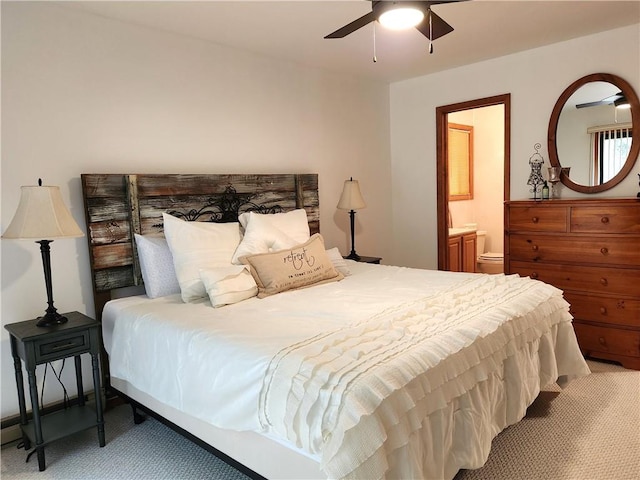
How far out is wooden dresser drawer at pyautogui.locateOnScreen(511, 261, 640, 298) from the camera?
3.27 metres

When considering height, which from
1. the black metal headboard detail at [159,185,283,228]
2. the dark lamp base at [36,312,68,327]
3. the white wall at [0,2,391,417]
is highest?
the white wall at [0,2,391,417]

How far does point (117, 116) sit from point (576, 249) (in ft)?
11.1

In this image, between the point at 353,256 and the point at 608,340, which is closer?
the point at 608,340

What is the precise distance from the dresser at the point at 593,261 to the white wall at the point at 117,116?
1.88 meters

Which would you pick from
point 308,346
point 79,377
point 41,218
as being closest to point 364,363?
point 308,346

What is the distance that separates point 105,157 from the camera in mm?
2928

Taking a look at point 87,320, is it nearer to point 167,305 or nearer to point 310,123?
point 167,305

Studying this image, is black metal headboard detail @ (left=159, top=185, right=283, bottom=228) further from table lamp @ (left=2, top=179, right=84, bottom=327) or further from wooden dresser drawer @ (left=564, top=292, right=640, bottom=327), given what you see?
wooden dresser drawer @ (left=564, top=292, right=640, bottom=327)

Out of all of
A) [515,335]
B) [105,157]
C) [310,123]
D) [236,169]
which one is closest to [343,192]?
[310,123]

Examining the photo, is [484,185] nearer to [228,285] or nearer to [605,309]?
[605,309]

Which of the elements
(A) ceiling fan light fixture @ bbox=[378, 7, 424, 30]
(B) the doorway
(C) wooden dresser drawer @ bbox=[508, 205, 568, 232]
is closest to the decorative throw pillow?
(A) ceiling fan light fixture @ bbox=[378, 7, 424, 30]

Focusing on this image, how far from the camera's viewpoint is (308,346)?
1.81 metres

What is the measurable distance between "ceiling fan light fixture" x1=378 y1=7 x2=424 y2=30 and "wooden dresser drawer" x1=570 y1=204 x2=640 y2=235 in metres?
2.09

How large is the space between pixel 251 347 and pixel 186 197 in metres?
1.64
